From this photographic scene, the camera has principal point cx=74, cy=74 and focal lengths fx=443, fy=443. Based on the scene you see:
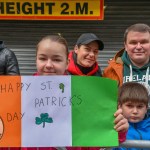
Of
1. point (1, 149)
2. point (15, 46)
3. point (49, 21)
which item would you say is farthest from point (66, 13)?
point (1, 149)

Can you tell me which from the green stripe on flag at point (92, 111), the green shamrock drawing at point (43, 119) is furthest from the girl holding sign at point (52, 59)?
the green shamrock drawing at point (43, 119)

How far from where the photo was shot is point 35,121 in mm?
2486

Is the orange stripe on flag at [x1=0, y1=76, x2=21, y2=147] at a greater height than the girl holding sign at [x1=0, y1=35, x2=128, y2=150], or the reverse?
the girl holding sign at [x1=0, y1=35, x2=128, y2=150]

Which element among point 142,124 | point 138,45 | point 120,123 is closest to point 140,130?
point 142,124

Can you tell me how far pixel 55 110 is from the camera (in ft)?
8.20

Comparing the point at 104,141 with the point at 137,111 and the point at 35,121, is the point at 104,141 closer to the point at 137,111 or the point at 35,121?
the point at 35,121

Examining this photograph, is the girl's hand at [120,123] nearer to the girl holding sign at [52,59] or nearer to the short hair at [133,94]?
the girl holding sign at [52,59]

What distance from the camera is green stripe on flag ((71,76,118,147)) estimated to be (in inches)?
97.7

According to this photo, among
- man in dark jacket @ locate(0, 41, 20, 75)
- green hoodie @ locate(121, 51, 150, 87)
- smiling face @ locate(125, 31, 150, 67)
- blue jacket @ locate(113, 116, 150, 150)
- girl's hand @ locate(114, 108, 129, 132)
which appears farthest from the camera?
man in dark jacket @ locate(0, 41, 20, 75)

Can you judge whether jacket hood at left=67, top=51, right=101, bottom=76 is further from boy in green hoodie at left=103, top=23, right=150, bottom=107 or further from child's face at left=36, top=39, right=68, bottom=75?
child's face at left=36, top=39, right=68, bottom=75

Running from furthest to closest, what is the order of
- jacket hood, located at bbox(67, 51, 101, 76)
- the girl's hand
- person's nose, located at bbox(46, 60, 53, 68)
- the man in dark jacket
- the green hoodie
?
the man in dark jacket → jacket hood, located at bbox(67, 51, 101, 76) → the green hoodie → person's nose, located at bbox(46, 60, 53, 68) → the girl's hand

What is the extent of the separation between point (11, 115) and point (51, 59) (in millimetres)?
412

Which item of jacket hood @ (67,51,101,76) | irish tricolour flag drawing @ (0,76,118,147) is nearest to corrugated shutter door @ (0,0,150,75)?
jacket hood @ (67,51,101,76)

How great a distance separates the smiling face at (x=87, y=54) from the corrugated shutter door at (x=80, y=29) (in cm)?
333
